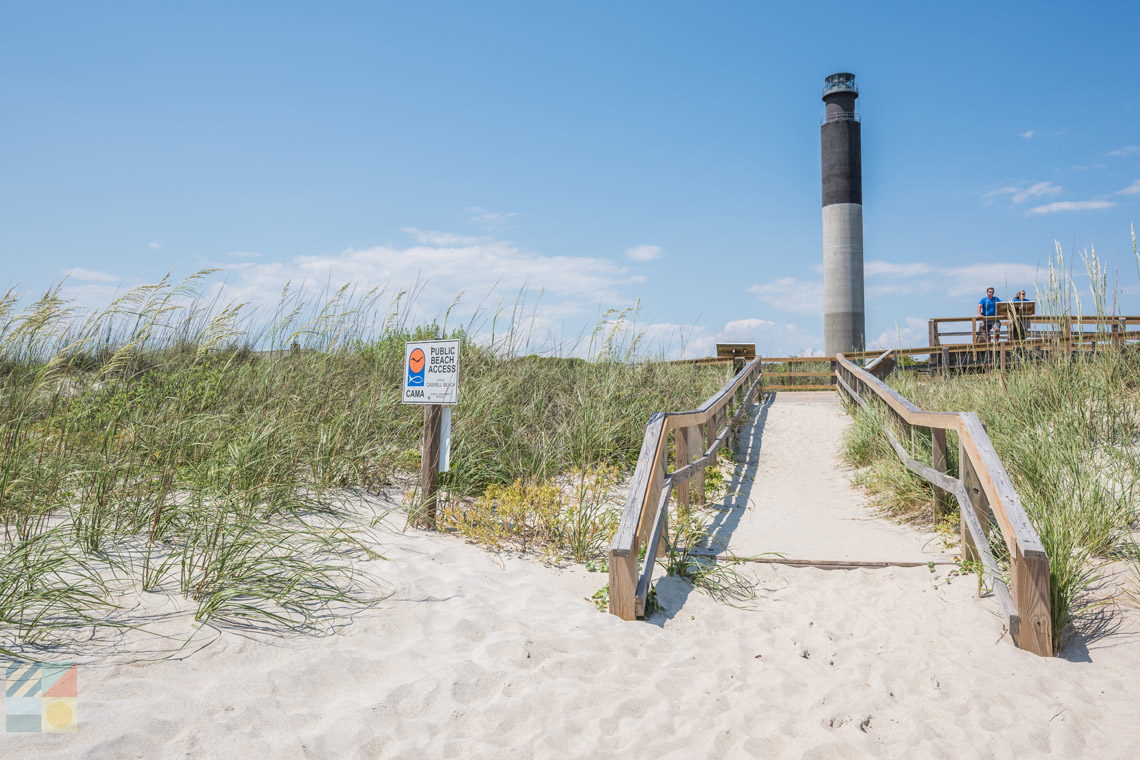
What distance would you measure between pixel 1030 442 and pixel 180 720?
5614 mm

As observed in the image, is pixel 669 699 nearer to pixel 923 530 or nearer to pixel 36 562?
pixel 36 562

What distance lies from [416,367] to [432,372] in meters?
0.15

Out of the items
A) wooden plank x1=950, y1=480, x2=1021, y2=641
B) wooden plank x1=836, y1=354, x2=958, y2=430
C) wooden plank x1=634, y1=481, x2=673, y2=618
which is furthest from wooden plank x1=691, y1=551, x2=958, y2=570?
wooden plank x1=836, y1=354, x2=958, y2=430

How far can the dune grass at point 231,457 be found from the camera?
3391mm

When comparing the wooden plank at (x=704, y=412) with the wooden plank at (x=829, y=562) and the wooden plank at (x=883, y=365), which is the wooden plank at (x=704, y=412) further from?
the wooden plank at (x=883, y=365)

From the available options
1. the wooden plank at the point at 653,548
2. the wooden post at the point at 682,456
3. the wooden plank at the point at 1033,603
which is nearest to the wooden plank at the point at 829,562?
the wooden plank at the point at 653,548

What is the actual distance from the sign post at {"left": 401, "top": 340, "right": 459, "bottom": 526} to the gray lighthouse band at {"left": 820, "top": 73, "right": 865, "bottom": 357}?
2230 cm

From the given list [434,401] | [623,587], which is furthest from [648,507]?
[434,401]

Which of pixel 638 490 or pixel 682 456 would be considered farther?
pixel 682 456

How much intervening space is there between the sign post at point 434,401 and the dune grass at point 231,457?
1.82 ft

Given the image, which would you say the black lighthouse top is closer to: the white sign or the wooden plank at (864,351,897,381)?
the wooden plank at (864,351,897,381)

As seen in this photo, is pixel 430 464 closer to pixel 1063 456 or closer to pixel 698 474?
pixel 698 474

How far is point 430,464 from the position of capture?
16.7 ft

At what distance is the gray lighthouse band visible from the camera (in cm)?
2458
